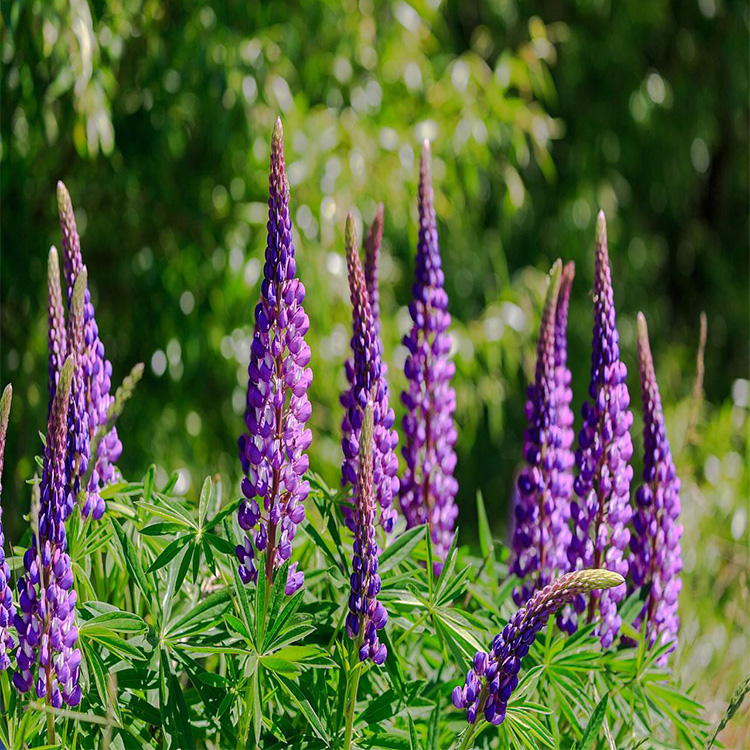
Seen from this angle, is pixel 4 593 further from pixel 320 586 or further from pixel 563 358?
pixel 563 358

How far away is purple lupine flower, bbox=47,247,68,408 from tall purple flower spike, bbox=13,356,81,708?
0.15 meters

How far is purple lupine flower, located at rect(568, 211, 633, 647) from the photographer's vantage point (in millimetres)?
1700

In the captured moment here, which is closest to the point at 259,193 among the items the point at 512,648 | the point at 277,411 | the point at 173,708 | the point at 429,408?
the point at 429,408

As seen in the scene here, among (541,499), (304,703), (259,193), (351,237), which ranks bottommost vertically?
(259,193)

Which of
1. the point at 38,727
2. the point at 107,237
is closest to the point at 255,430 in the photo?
the point at 38,727

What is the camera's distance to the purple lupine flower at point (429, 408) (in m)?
1.97

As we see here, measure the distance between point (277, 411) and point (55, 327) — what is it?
1.24ft

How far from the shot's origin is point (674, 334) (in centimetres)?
714

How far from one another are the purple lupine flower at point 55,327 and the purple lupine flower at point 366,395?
44cm

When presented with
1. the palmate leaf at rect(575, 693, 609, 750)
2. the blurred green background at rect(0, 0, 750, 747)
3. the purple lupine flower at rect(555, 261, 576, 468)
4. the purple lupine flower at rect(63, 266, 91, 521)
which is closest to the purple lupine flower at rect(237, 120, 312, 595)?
the purple lupine flower at rect(63, 266, 91, 521)

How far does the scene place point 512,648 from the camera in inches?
51.4

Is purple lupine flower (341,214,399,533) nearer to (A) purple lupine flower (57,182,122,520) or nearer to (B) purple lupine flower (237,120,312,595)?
(B) purple lupine flower (237,120,312,595)

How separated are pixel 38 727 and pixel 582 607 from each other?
94 centimetres

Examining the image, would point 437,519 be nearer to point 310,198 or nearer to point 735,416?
point 310,198
